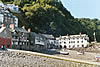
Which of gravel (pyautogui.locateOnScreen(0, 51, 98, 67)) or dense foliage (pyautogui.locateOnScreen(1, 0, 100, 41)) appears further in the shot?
dense foliage (pyautogui.locateOnScreen(1, 0, 100, 41))

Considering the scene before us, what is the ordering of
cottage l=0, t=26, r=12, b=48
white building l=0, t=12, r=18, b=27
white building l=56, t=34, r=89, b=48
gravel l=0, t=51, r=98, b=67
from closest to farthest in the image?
gravel l=0, t=51, r=98, b=67 → cottage l=0, t=26, r=12, b=48 → white building l=0, t=12, r=18, b=27 → white building l=56, t=34, r=89, b=48

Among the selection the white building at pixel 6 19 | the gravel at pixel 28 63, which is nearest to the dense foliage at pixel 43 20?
the white building at pixel 6 19

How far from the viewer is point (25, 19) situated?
89312 millimetres

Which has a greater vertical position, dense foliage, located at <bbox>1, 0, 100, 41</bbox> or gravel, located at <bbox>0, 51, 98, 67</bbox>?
dense foliage, located at <bbox>1, 0, 100, 41</bbox>

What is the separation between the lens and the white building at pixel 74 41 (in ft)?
270

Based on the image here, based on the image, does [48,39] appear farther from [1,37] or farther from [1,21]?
[1,37]

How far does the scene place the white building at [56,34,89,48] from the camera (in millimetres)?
82312

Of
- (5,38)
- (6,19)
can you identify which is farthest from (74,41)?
(5,38)

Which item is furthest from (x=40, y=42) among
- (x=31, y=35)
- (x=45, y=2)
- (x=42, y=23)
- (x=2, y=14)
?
(x=45, y=2)

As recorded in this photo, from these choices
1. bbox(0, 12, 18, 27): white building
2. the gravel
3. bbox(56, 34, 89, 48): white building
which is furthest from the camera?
bbox(56, 34, 89, 48): white building

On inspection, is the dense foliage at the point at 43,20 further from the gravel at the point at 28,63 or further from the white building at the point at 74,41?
the gravel at the point at 28,63

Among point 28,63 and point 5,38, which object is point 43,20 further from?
point 28,63

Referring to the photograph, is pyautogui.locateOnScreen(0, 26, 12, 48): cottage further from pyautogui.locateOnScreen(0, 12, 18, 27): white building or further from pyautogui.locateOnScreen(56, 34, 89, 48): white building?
pyautogui.locateOnScreen(56, 34, 89, 48): white building

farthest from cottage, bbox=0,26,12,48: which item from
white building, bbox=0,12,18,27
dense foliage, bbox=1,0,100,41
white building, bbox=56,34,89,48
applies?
white building, bbox=56,34,89,48
